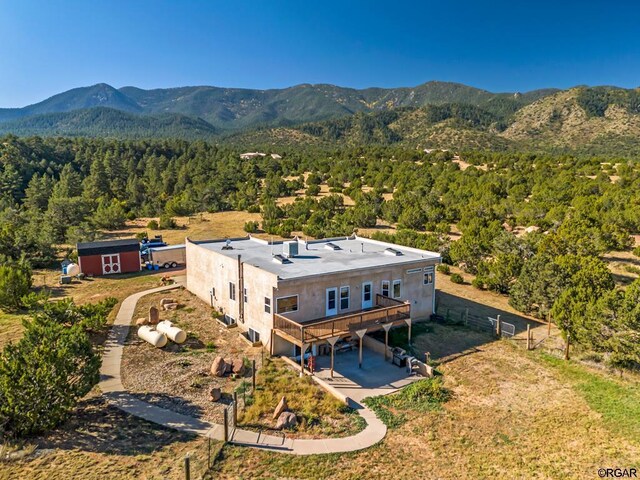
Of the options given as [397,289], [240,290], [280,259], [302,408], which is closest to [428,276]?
[397,289]

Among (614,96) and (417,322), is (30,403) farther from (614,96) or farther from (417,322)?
(614,96)

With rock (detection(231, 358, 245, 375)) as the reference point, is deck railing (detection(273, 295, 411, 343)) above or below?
above

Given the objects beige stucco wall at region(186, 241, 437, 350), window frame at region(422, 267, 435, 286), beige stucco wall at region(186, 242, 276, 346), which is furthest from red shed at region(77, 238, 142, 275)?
window frame at region(422, 267, 435, 286)

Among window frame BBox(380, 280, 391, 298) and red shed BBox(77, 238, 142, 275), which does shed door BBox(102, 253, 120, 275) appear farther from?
window frame BBox(380, 280, 391, 298)

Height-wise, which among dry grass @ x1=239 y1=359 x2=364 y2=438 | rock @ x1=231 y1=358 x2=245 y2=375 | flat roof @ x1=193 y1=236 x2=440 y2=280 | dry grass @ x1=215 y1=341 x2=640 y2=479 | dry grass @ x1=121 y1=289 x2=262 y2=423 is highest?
flat roof @ x1=193 y1=236 x2=440 y2=280

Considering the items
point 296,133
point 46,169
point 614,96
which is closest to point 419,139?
point 296,133
